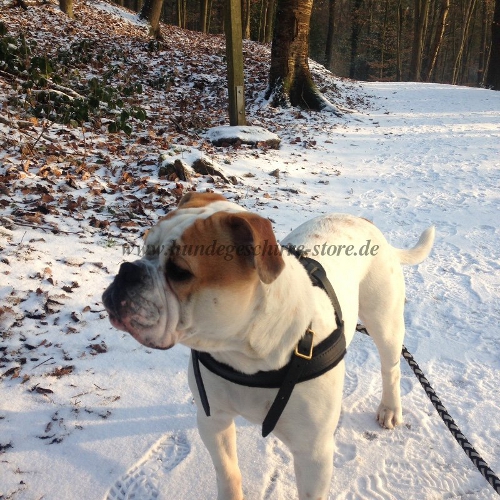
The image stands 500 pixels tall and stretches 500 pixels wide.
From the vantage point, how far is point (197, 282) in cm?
167

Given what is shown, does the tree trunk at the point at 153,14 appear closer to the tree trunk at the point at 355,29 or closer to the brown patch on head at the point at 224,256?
the brown patch on head at the point at 224,256

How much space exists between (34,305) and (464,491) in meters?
3.26

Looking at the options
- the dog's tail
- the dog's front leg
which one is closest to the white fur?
the dog's front leg

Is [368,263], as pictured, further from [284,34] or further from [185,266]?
[284,34]

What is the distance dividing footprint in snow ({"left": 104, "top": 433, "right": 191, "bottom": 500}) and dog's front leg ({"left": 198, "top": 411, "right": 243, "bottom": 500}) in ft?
1.24

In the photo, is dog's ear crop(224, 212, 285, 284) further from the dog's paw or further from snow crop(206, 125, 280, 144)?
snow crop(206, 125, 280, 144)

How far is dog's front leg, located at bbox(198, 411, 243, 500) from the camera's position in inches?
82.5

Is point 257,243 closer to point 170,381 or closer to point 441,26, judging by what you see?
point 170,381

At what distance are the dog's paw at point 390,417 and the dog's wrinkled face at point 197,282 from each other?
1.63 meters

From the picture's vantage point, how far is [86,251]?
4.30 metres

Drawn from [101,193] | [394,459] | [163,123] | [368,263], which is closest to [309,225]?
[368,263]

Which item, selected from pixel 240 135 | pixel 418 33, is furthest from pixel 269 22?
pixel 240 135

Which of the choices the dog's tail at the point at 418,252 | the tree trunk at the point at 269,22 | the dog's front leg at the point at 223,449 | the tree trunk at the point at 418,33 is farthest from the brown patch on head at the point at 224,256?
the tree trunk at the point at 418,33

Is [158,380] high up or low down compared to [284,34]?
down
